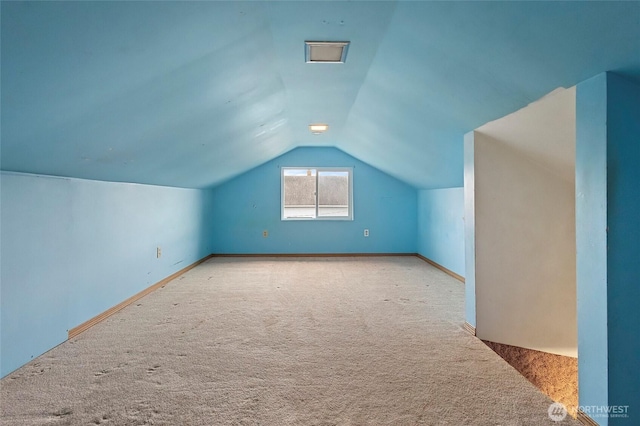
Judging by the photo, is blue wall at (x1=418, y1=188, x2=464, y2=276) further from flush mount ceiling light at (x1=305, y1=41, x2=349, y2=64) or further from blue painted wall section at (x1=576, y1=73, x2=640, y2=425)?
blue painted wall section at (x1=576, y1=73, x2=640, y2=425)

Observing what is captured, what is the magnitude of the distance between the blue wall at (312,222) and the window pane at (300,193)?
7.6 inches

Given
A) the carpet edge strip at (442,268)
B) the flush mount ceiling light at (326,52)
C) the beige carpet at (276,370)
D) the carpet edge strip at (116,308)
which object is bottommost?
the beige carpet at (276,370)

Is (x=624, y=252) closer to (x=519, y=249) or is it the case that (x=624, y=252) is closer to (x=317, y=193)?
(x=519, y=249)

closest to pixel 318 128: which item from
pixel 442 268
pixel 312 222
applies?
pixel 312 222

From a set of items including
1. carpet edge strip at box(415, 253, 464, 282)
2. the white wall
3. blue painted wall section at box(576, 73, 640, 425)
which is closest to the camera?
blue painted wall section at box(576, 73, 640, 425)

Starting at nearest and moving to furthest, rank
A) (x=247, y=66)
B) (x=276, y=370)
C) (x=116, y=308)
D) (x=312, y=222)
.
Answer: (x=276, y=370) → (x=247, y=66) → (x=116, y=308) → (x=312, y=222)

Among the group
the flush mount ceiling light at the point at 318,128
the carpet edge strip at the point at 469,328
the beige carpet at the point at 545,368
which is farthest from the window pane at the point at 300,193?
the beige carpet at the point at 545,368

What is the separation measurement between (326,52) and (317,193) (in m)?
3.99

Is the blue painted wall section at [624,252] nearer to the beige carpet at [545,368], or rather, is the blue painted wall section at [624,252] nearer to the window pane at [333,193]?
the beige carpet at [545,368]

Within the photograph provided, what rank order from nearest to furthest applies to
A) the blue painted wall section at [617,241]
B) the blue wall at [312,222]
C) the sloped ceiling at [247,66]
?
the sloped ceiling at [247,66] → the blue painted wall section at [617,241] → the blue wall at [312,222]

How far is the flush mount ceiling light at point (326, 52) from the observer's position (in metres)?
1.96

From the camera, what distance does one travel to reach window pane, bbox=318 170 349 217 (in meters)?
6.08

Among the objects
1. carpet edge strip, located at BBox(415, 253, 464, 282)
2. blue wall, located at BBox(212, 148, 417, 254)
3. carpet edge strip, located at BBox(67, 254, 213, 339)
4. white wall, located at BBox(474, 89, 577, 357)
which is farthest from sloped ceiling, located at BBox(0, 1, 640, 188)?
blue wall, located at BBox(212, 148, 417, 254)

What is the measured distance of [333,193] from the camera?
20.6 feet
